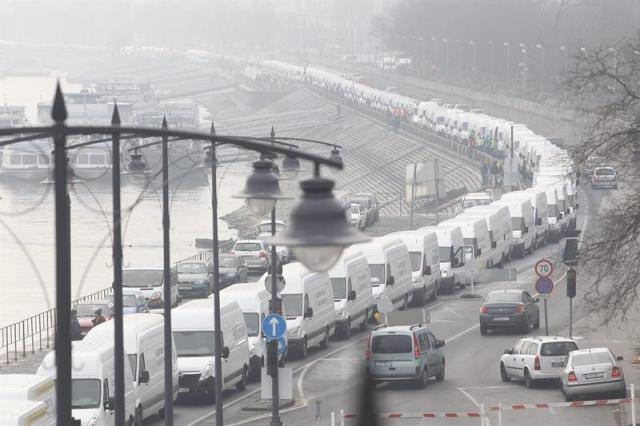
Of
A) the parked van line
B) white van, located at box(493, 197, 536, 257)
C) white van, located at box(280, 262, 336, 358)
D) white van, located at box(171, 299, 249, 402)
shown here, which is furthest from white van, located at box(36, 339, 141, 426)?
white van, located at box(493, 197, 536, 257)

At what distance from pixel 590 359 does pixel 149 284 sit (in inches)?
776

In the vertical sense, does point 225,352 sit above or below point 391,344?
above

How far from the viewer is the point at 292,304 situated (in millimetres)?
38156

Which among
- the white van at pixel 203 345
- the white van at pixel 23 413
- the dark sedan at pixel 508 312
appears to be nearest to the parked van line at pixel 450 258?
the dark sedan at pixel 508 312

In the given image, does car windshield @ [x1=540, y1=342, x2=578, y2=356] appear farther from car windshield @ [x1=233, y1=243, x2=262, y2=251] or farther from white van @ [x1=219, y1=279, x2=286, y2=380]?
car windshield @ [x1=233, y1=243, x2=262, y2=251]

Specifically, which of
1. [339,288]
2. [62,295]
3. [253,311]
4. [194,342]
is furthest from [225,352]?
[62,295]

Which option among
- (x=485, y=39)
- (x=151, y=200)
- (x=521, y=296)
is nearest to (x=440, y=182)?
(x=521, y=296)

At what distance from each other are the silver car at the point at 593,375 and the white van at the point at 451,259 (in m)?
19.8

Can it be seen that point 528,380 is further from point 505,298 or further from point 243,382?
point 505,298

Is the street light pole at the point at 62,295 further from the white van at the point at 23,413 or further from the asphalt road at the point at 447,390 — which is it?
the asphalt road at the point at 447,390

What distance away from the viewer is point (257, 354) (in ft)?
117

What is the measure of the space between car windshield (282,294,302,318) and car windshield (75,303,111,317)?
625 cm

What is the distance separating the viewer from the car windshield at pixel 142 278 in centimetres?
4822

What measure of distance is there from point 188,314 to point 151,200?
285ft
